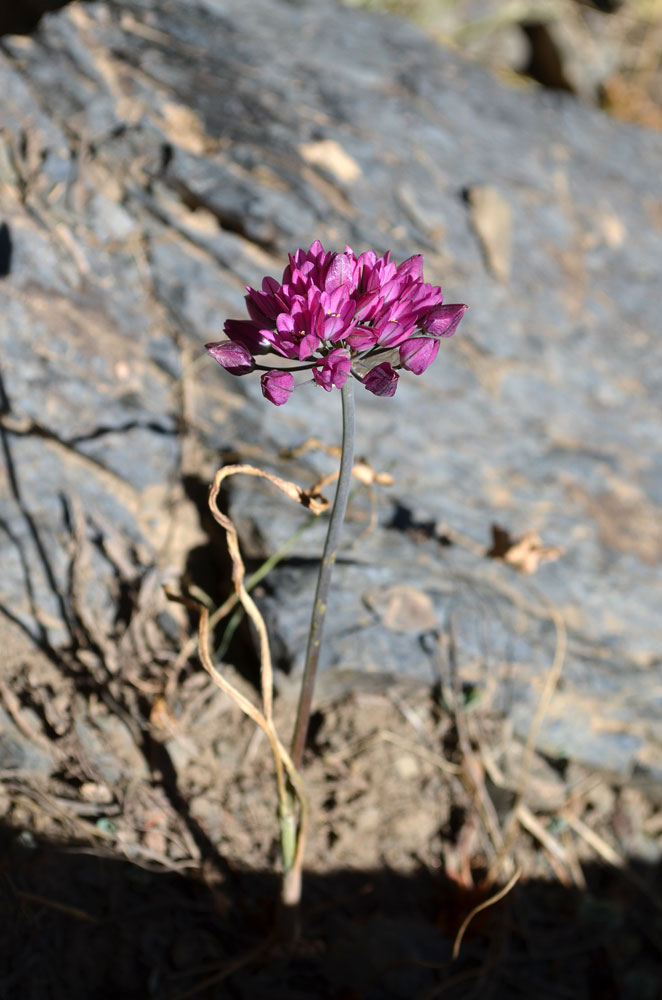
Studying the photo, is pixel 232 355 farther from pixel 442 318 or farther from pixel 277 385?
pixel 442 318

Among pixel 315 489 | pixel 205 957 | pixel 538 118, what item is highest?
pixel 538 118

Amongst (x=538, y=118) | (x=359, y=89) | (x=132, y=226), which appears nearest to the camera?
(x=132, y=226)

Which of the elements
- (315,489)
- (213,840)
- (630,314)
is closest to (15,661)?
(213,840)

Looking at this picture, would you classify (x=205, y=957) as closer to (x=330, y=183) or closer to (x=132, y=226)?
(x=132, y=226)

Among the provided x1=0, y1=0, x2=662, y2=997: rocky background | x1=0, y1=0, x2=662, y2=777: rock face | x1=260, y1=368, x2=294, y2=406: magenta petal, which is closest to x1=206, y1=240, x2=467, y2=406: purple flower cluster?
x1=260, y1=368, x2=294, y2=406: magenta petal

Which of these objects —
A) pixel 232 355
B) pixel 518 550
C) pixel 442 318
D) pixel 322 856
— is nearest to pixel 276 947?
pixel 322 856

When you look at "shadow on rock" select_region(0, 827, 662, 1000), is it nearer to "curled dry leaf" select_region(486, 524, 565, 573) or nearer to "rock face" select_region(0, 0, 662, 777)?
"rock face" select_region(0, 0, 662, 777)
